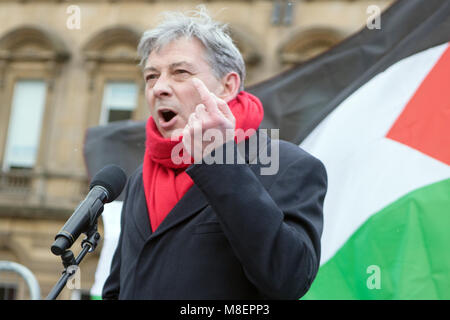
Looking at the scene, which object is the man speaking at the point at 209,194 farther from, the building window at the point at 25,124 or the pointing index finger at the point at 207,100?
the building window at the point at 25,124

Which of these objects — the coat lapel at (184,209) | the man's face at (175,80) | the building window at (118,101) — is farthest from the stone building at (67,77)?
the coat lapel at (184,209)

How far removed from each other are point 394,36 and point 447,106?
0.69m

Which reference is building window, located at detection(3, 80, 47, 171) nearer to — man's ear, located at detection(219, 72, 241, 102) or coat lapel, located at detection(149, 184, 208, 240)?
man's ear, located at detection(219, 72, 241, 102)

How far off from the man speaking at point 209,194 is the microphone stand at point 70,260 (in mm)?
137

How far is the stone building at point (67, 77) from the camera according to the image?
11.8m

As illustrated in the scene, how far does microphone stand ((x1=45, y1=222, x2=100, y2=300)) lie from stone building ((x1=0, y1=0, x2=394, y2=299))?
10170mm

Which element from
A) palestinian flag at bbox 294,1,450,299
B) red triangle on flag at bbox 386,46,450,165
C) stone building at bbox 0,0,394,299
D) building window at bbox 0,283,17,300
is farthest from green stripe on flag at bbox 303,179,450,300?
building window at bbox 0,283,17,300

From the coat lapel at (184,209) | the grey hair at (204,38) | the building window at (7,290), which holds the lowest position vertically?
the coat lapel at (184,209)

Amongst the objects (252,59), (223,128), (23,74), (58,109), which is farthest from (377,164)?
(23,74)

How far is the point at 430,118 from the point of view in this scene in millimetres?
2959

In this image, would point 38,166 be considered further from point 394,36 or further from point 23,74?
point 394,36

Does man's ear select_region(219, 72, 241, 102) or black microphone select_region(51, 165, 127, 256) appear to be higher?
man's ear select_region(219, 72, 241, 102)

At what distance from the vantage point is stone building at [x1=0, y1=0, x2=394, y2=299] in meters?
11.8

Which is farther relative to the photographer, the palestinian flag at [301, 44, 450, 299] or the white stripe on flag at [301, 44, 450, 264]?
the white stripe on flag at [301, 44, 450, 264]
